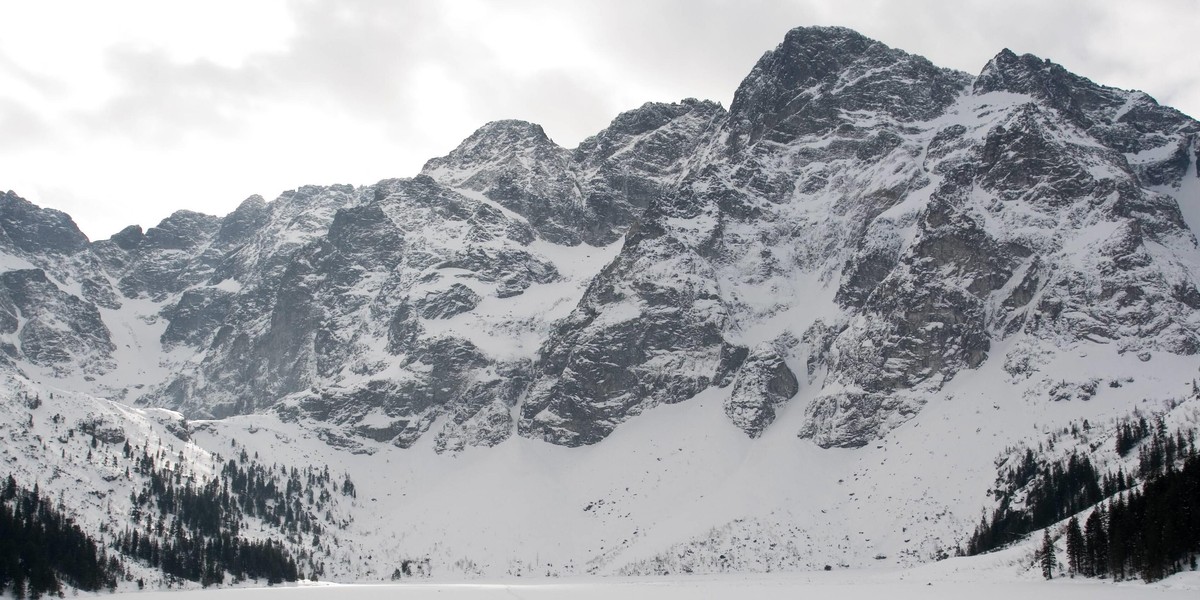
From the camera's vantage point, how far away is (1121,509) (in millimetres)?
102438

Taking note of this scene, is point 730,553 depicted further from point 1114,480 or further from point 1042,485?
point 1114,480

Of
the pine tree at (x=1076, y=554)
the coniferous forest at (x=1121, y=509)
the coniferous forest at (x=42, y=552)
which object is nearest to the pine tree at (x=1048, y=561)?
the pine tree at (x=1076, y=554)

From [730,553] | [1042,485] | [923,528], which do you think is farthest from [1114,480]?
[730,553]

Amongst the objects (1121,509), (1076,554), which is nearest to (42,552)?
(1076,554)

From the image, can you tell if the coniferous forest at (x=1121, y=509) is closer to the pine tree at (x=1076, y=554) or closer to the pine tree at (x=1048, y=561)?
the pine tree at (x=1076, y=554)

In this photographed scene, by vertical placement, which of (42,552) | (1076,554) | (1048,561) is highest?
(1076,554)

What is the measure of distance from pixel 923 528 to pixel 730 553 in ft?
113

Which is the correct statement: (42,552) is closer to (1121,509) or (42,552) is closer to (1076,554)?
(1076,554)

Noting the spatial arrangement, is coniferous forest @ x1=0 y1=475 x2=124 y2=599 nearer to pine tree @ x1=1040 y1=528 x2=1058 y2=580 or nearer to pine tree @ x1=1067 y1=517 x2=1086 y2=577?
pine tree @ x1=1040 y1=528 x2=1058 y2=580

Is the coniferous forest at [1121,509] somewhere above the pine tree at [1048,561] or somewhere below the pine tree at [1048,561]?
above

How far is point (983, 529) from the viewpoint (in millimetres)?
151875

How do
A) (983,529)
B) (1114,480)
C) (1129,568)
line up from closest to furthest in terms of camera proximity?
(1129,568) → (1114,480) → (983,529)

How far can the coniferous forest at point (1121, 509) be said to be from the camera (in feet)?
295

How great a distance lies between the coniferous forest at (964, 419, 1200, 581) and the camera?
8998 cm
